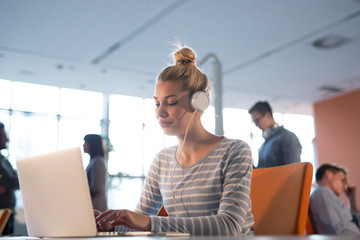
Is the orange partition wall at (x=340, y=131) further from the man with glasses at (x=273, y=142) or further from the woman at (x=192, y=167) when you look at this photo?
the woman at (x=192, y=167)

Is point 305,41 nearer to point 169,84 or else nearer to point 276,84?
point 276,84

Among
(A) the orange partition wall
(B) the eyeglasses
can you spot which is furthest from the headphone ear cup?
(A) the orange partition wall

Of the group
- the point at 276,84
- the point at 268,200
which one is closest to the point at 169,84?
the point at 268,200

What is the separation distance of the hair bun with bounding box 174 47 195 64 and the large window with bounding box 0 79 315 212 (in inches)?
234

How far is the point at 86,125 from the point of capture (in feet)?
28.3

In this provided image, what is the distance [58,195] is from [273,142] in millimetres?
2602

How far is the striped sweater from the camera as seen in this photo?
110 cm

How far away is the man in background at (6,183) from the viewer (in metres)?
2.87

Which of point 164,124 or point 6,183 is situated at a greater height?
point 164,124

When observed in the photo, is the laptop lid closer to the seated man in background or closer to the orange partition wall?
the seated man in background

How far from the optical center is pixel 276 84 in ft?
24.0

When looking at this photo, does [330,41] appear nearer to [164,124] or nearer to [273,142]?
[273,142]

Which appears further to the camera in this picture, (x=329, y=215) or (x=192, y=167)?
(x=329, y=215)

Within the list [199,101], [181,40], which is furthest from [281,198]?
[181,40]
